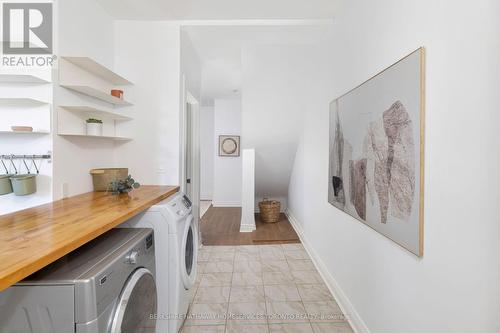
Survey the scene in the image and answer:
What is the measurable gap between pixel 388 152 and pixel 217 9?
6.31 feet

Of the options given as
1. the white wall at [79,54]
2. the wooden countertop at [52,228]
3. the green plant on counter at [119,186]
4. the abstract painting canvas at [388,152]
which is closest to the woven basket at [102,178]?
the white wall at [79,54]

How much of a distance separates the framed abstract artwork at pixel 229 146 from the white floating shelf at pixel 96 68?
364cm

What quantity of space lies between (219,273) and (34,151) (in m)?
1.93

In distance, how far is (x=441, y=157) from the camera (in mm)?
1027

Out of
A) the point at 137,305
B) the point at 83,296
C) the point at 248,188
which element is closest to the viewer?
the point at 83,296

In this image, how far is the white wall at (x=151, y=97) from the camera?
8.36 ft

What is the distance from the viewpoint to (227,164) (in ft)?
20.0

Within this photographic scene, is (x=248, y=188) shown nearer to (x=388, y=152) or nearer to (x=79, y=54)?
(x=79, y=54)

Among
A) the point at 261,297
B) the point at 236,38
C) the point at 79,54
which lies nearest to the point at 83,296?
the point at 261,297

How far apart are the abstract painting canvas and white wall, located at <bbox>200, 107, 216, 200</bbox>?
496 cm

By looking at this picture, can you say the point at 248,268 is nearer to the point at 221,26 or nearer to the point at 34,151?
the point at 34,151

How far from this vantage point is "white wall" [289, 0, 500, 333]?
82cm

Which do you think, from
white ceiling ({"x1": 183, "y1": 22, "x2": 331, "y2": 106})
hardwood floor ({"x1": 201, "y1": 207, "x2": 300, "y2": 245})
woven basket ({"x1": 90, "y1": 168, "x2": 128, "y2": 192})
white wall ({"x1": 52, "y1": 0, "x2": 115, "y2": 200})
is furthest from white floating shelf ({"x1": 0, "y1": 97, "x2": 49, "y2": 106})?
hardwood floor ({"x1": 201, "y1": 207, "x2": 300, "y2": 245})

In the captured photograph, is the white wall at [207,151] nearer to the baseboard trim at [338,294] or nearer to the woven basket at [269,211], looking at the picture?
the woven basket at [269,211]
